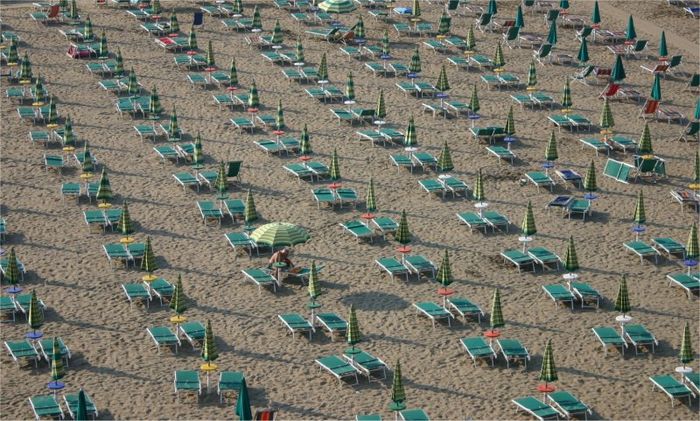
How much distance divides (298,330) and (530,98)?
18.4m

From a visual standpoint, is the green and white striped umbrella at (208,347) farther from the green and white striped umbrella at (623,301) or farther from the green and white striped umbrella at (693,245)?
the green and white striped umbrella at (693,245)

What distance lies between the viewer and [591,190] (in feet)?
122

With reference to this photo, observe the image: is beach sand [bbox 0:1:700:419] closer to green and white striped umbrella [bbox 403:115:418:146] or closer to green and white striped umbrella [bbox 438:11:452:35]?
green and white striped umbrella [bbox 403:115:418:146]

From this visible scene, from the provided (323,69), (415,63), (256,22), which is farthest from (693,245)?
(256,22)

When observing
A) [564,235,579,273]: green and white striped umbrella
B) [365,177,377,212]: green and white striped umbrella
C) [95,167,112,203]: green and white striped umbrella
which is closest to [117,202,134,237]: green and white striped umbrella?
[95,167,112,203]: green and white striped umbrella

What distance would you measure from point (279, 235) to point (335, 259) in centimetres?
203

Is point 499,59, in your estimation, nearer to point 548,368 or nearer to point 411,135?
point 411,135

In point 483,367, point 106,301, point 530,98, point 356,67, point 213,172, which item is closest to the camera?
point 483,367

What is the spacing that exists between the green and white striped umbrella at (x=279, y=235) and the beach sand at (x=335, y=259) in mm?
1099

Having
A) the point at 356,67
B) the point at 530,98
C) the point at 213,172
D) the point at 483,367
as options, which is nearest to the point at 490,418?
the point at 483,367

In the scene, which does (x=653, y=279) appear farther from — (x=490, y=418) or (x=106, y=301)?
(x=106, y=301)

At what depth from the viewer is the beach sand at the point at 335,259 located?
1120 inches

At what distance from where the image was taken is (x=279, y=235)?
33188mm

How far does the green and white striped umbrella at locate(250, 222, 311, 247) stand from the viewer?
3316cm
